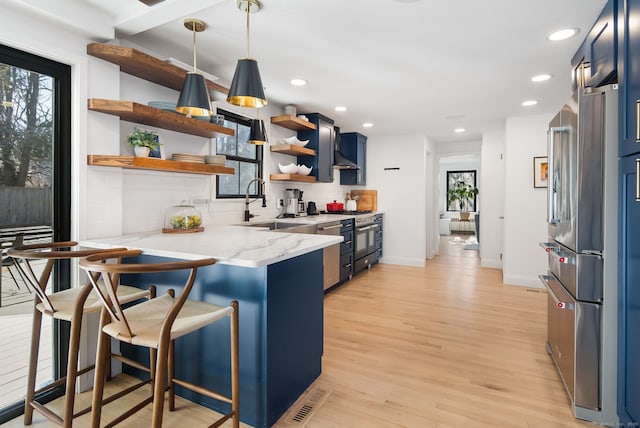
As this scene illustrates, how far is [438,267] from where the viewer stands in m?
5.96

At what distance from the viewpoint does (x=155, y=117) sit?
2.34 m

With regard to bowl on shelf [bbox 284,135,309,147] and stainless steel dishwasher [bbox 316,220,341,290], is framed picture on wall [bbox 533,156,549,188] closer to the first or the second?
stainless steel dishwasher [bbox 316,220,341,290]

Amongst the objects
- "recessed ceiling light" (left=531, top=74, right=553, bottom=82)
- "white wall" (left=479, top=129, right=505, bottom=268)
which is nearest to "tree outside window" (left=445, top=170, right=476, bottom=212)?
"white wall" (left=479, top=129, right=505, bottom=268)

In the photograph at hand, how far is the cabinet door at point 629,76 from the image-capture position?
59.1 inches

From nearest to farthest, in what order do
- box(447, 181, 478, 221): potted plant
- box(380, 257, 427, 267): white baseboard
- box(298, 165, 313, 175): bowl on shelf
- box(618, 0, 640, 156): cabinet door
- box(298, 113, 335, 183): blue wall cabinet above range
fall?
box(618, 0, 640, 156): cabinet door → box(298, 165, 313, 175): bowl on shelf → box(298, 113, 335, 183): blue wall cabinet above range → box(380, 257, 427, 267): white baseboard → box(447, 181, 478, 221): potted plant

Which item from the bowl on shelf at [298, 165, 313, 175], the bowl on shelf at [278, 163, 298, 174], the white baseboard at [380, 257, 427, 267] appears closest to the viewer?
the bowl on shelf at [278, 163, 298, 174]

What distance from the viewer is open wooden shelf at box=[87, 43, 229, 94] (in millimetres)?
2137

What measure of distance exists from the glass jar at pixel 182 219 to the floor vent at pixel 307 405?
147cm

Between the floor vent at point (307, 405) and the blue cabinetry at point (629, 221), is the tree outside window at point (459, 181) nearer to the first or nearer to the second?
the blue cabinetry at point (629, 221)

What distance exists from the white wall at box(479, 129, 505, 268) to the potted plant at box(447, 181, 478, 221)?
17.6ft

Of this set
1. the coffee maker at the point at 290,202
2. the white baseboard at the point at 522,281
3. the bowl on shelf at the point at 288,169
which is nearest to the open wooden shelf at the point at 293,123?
the bowl on shelf at the point at 288,169

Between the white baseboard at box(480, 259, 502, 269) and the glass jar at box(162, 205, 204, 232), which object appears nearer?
the glass jar at box(162, 205, 204, 232)

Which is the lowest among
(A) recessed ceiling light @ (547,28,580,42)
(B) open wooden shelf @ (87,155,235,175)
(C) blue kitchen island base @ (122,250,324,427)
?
(C) blue kitchen island base @ (122,250,324,427)

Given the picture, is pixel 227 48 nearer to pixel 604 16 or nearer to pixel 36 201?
pixel 36 201
